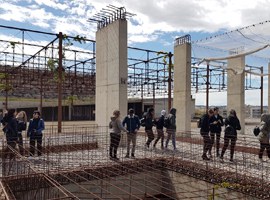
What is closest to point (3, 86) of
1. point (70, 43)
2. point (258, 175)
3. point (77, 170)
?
point (70, 43)

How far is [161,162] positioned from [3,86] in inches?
547

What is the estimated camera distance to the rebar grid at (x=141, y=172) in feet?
22.8

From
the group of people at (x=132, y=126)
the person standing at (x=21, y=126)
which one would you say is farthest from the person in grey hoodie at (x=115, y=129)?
the person standing at (x=21, y=126)

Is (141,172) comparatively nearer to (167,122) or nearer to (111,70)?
(167,122)

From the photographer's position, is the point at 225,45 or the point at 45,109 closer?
the point at 225,45

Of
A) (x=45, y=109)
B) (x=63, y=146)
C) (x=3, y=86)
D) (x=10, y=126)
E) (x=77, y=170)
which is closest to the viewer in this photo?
(x=77, y=170)

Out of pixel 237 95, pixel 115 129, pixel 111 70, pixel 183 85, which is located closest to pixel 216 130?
pixel 115 129

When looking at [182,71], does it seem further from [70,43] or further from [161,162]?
[161,162]

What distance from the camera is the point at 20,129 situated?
941 centimetres

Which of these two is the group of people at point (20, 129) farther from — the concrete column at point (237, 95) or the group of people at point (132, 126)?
the concrete column at point (237, 95)

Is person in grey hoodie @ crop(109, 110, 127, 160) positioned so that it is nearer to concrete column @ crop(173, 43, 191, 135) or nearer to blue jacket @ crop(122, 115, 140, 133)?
blue jacket @ crop(122, 115, 140, 133)

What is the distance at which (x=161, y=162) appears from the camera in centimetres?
919

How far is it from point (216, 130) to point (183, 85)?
225 inches

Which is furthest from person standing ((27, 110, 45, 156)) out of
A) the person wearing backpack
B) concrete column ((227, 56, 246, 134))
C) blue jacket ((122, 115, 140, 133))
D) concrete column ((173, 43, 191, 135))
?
concrete column ((227, 56, 246, 134))
